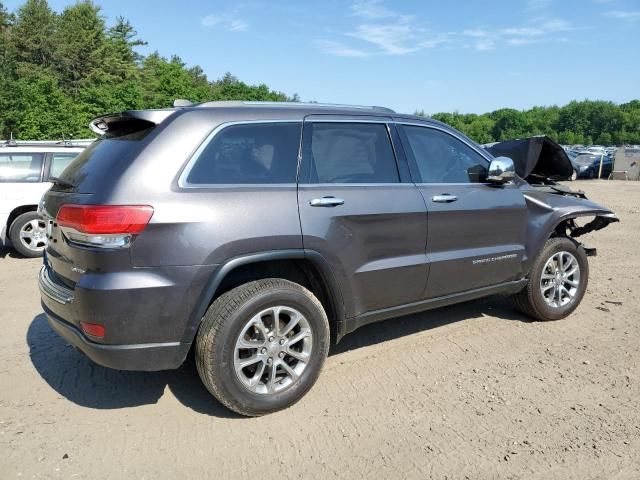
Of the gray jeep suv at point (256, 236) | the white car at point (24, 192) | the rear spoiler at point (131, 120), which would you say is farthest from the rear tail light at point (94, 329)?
the white car at point (24, 192)

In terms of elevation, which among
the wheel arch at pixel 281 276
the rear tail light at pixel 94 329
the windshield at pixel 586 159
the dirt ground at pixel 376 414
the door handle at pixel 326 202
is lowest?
the dirt ground at pixel 376 414

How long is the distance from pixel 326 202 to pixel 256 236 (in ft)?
1.79

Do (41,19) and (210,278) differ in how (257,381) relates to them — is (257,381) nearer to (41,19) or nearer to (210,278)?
(210,278)

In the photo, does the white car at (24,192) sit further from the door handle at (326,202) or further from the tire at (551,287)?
the tire at (551,287)

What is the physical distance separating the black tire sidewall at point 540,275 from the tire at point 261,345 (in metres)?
2.28

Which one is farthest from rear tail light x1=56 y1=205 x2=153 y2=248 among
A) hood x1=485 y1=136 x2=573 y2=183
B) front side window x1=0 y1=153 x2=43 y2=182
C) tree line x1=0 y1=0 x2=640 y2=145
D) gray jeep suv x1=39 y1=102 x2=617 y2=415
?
tree line x1=0 y1=0 x2=640 y2=145

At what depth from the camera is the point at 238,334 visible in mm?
3018

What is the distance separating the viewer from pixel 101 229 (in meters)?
2.73

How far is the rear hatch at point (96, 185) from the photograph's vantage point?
2.76 metres

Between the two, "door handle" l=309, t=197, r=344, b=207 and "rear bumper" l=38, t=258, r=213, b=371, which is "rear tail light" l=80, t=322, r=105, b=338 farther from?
"door handle" l=309, t=197, r=344, b=207

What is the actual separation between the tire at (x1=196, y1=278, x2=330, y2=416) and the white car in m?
5.79

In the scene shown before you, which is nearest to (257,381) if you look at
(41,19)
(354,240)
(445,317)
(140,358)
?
(140,358)

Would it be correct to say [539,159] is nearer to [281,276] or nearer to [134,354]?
[281,276]

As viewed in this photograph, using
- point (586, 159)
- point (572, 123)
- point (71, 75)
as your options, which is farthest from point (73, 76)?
point (572, 123)
